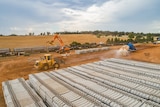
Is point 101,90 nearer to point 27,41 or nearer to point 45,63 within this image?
point 45,63

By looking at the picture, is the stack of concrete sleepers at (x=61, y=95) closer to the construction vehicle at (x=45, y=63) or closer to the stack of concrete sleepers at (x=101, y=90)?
the stack of concrete sleepers at (x=101, y=90)

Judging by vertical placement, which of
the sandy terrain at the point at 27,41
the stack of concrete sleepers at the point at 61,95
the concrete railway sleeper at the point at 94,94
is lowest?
the stack of concrete sleepers at the point at 61,95

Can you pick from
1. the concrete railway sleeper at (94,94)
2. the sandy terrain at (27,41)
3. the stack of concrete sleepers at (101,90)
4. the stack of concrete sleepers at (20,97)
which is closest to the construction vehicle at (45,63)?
the stack of concrete sleepers at (101,90)

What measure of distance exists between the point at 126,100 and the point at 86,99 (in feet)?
7.66

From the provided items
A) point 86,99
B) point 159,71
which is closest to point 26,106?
point 86,99

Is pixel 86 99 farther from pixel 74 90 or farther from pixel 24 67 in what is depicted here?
pixel 24 67

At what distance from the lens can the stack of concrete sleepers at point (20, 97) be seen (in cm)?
863

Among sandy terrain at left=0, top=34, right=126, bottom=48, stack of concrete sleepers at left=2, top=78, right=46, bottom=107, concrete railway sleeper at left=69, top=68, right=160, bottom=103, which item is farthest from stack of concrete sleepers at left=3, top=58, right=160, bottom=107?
sandy terrain at left=0, top=34, right=126, bottom=48

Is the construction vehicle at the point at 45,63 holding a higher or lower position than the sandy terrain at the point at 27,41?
lower

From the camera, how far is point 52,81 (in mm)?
11836

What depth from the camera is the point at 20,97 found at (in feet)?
31.8

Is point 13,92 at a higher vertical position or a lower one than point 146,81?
lower

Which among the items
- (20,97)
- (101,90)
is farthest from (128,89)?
(20,97)

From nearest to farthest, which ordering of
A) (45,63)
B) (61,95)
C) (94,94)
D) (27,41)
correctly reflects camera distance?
(94,94)
(61,95)
(45,63)
(27,41)
